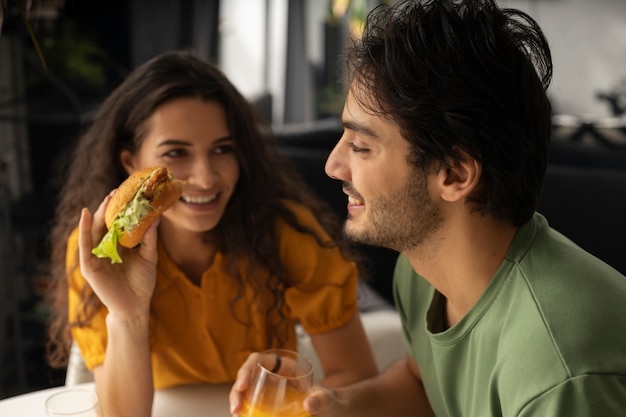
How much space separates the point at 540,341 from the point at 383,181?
39 cm

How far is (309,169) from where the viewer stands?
333 cm

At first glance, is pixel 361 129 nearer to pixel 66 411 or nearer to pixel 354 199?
pixel 354 199

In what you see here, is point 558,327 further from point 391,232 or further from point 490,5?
point 490,5

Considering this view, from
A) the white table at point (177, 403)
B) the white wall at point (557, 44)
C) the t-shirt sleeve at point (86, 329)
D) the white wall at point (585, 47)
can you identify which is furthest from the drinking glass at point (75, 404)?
the white wall at point (585, 47)

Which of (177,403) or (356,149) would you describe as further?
(177,403)

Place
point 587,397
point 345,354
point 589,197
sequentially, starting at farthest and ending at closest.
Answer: point 589,197 → point 345,354 → point 587,397

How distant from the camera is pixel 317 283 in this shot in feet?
6.24

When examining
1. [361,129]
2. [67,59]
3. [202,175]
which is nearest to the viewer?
[361,129]

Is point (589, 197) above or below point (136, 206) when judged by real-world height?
below

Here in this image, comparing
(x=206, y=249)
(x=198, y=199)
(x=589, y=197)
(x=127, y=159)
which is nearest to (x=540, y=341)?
(x=198, y=199)

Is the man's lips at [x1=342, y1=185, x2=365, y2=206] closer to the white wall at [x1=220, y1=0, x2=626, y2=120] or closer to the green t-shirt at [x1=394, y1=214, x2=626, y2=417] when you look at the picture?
the green t-shirt at [x1=394, y1=214, x2=626, y2=417]

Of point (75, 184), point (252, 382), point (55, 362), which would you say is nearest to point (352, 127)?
point (252, 382)

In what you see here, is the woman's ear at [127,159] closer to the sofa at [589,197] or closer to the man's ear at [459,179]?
the man's ear at [459,179]

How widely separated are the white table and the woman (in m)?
0.10
